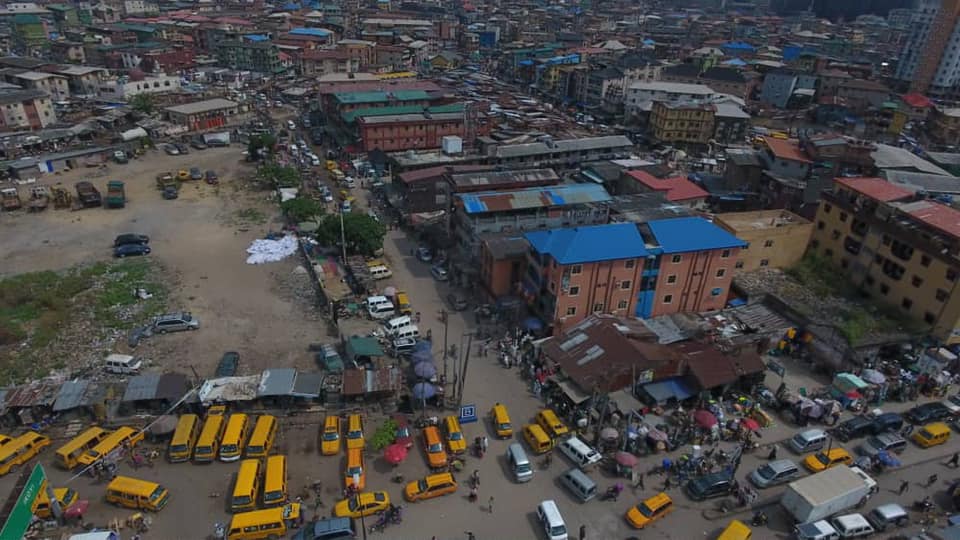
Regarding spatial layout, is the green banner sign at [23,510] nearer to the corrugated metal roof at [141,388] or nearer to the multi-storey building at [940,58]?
the corrugated metal roof at [141,388]

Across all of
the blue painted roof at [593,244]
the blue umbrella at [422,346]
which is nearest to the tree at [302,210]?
the blue umbrella at [422,346]

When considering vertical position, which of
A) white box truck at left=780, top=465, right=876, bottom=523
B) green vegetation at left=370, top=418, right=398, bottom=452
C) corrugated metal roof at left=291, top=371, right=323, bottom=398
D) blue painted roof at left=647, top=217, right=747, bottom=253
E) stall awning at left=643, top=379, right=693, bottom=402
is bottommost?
green vegetation at left=370, top=418, right=398, bottom=452

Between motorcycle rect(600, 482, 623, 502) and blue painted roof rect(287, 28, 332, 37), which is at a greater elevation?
blue painted roof rect(287, 28, 332, 37)

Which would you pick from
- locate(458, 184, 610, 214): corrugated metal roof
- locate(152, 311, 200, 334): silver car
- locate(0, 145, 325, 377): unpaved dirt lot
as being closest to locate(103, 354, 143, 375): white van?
locate(0, 145, 325, 377): unpaved dirt lot

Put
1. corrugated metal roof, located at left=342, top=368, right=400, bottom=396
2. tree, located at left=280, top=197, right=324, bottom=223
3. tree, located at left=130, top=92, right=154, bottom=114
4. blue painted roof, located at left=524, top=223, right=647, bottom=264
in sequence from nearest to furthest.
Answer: corrugated metal roof, located at left=342, top=368, right=400, bottom=396 → blue painted roof, located at left=524, top=223, right=647, bottom=264 → tree, located at left=280, top=197, right=324, bottom=223 → tree, located at left=130, top=92, right=154, bottom=114

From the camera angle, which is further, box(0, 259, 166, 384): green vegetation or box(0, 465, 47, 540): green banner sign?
box(0, 259, 166, 384): green vegetation

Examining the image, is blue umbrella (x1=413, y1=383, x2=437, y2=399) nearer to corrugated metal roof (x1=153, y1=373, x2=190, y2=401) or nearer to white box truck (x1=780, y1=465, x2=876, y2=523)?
corrugated metal roof (x1=153, y1=373, x2=190, y2=401)
